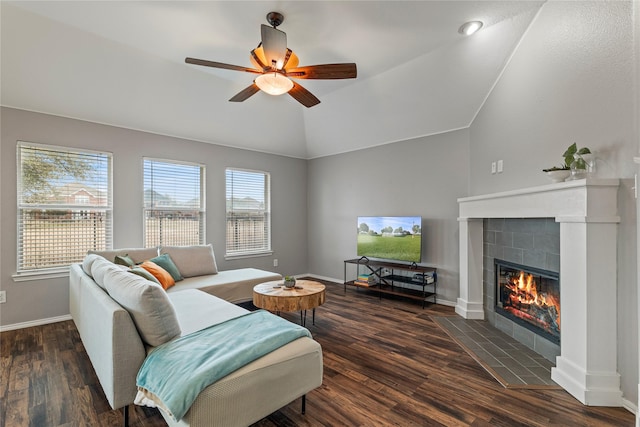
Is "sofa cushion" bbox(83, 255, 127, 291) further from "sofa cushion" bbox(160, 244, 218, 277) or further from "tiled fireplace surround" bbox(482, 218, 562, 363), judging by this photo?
"tiled fireplace surround" bbox(482, 218, 562, 363)

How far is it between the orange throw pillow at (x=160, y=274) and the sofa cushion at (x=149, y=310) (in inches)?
61.1

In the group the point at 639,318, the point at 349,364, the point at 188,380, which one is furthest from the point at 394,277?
the point at 188,380

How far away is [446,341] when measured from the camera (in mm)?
3043

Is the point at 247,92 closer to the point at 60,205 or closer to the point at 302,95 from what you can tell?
the point at 302,95

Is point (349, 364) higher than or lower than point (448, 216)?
lower

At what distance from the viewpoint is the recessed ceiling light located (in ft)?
9.27

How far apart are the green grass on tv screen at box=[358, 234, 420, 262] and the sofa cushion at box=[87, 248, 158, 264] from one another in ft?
10.2

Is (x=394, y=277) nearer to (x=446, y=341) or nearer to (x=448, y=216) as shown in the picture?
(x=448, y=216)

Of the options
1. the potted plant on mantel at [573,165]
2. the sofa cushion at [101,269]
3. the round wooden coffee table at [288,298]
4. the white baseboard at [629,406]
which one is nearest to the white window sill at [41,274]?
the sofa cushion at [101,269]

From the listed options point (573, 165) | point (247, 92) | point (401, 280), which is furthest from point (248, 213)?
point (573, 165)

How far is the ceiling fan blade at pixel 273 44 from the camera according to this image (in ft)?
7.23

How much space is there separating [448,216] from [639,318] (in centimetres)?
258

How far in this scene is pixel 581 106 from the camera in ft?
7.63

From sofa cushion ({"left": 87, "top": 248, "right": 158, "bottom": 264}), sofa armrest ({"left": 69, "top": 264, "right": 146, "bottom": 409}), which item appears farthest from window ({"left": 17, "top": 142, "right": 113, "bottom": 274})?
sofa armrest ({"left": 69, "top": 264, "right": 146, "bottom": 409})
